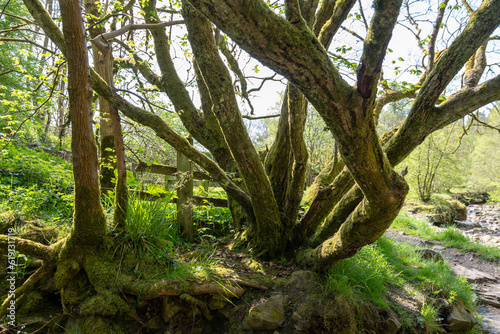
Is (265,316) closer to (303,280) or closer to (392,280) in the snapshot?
(303,280)

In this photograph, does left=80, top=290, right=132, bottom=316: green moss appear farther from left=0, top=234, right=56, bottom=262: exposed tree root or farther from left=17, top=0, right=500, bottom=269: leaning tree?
left=17, top=0, right=500, bottom=269: leaning tree

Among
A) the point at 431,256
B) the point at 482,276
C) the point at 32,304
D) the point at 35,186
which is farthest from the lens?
the point at 431,256

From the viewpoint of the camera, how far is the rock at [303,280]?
113 inches

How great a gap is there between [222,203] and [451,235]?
649cm

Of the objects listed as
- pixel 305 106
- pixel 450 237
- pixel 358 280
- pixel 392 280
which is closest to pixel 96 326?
pixel 358 280

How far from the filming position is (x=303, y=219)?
3617 mm

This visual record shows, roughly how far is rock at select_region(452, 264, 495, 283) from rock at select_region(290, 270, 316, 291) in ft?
12.2

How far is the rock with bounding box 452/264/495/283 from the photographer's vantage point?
4.86 metres

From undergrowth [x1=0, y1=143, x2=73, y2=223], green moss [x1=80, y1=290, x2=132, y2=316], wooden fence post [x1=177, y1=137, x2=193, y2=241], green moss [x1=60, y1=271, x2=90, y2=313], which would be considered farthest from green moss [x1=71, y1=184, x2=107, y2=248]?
wooden fence post [x1=177, y1=137, x2=193, y2=241]

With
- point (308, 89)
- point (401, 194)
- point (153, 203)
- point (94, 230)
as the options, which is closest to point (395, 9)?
point (308, 89)

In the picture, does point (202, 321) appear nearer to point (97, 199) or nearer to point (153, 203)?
point (153, 203)

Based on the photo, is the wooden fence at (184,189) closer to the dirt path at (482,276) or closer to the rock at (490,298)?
the dirt path at (482,276)

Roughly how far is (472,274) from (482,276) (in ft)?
0.59

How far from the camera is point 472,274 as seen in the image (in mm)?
4988
